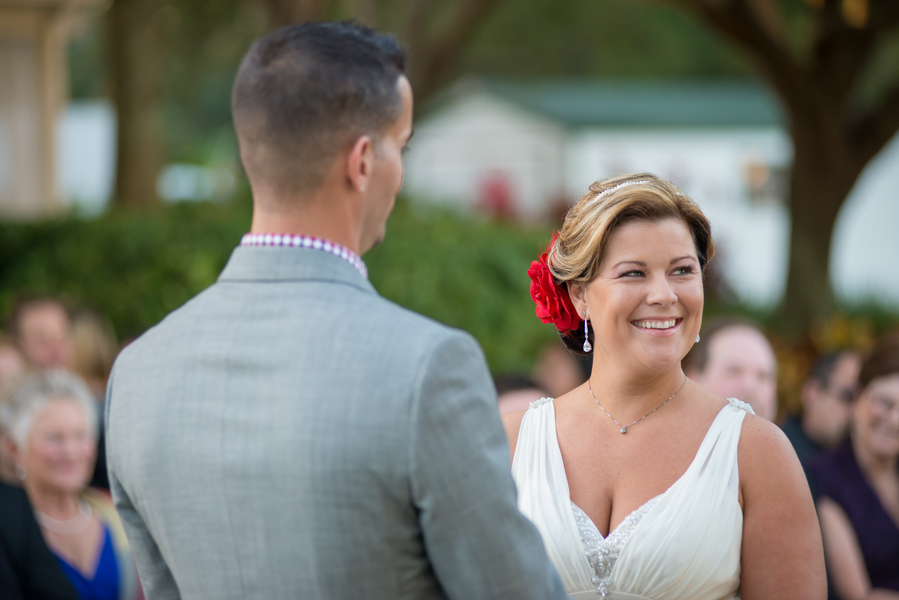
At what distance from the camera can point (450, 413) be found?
172 cm

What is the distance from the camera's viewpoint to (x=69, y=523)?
4297mm

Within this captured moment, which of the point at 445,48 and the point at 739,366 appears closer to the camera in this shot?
the point at 739,366

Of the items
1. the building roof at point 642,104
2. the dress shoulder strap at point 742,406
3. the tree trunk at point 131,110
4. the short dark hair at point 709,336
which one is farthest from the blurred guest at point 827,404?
the building roof at point 642,104

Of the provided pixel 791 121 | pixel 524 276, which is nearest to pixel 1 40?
pixel 524 276

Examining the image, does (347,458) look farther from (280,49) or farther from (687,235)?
(687,235)

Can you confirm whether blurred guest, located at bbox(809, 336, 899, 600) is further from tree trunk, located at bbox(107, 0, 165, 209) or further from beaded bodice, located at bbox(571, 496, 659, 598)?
tree trunk, located at bbox(107, 0, 165, 209)

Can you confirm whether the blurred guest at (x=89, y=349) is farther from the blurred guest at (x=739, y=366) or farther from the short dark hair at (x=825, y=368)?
the short dark hair at (x=825, y=368)

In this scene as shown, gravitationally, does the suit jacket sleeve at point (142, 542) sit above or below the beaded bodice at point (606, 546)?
above

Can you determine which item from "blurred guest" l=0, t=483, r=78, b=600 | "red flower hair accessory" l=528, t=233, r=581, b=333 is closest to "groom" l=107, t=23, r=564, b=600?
"red flower hair accessory" l=528, t=233, r=581, b=333

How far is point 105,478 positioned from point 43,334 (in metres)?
1.58

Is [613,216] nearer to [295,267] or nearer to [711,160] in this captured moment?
[295,267]

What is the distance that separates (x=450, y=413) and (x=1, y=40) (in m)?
10.9

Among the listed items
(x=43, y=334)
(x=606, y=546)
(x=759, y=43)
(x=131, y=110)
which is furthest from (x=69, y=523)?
(x=759, y=43)

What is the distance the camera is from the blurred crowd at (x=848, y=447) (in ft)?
14.2
